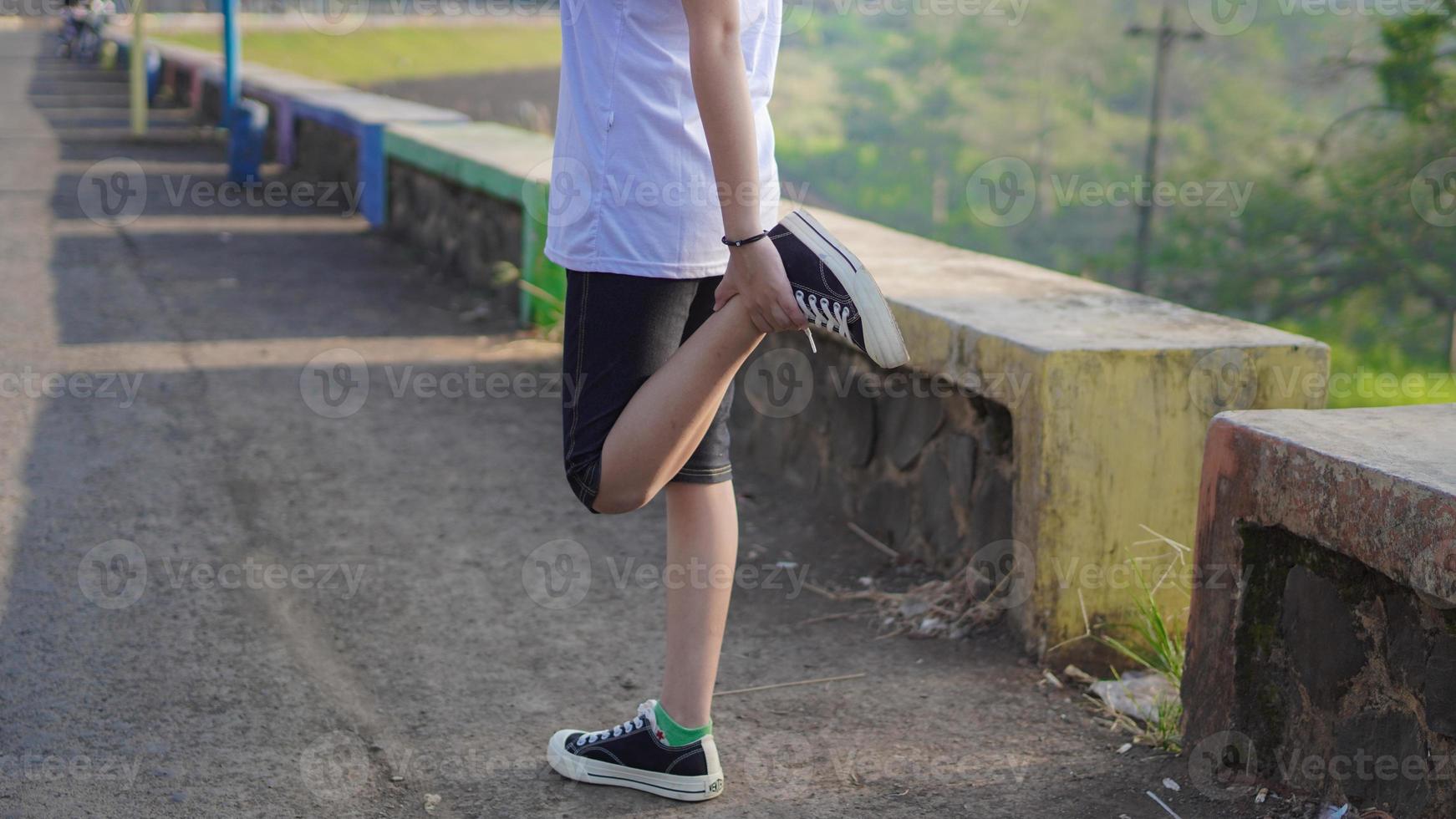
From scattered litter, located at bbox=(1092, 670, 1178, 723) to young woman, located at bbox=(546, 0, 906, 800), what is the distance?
86 cm

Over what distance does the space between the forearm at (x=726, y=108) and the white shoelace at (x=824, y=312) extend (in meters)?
0.11

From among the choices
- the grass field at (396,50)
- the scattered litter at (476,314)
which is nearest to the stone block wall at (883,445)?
the scattered litter at (476,314)

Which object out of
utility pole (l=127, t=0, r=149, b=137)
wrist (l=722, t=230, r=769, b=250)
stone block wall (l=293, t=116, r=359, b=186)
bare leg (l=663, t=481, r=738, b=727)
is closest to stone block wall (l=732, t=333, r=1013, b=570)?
bare leg (l=663, t=481, r=738, b=727)

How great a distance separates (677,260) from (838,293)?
26 centimetres

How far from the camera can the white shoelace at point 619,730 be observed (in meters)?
2.12

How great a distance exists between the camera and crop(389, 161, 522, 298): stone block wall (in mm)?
5672

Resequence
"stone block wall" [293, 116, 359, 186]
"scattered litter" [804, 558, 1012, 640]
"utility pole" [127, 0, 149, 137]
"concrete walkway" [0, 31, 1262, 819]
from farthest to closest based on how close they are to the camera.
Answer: "utility pole" [127, 0, 149, 137]
"stone block wall" [293, 116, 359, 186]
"scattered litter" [804, 558, 1012, 640]
"concrete walkway" [0, 31, 1262, 819]

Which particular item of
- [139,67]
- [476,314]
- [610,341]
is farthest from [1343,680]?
[139,67]

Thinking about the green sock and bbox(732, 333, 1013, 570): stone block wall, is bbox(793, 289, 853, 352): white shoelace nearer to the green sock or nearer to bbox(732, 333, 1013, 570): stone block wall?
the green sock

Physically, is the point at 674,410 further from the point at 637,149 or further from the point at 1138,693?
the point at 1138,693

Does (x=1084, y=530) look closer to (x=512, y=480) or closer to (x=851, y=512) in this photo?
(x=851, y=512)

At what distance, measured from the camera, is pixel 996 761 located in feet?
7.47

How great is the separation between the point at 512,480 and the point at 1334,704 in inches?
89.9

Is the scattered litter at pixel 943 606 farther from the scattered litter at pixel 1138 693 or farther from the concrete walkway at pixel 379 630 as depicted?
the scattered litter at pixel 1138 693
